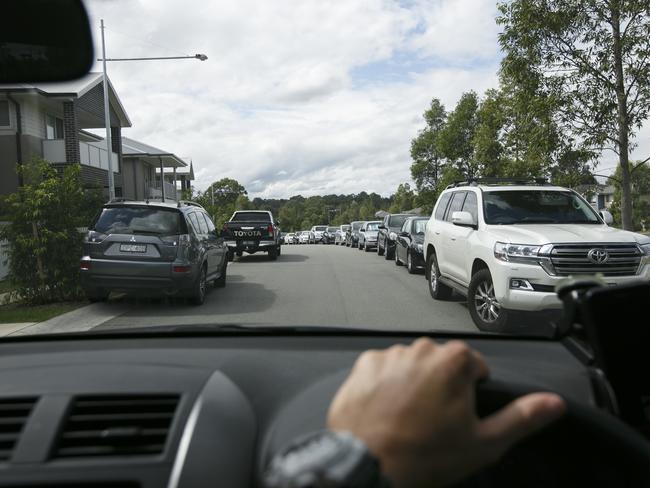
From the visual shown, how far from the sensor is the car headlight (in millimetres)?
7354

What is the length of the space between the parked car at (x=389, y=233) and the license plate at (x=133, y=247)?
1305cm

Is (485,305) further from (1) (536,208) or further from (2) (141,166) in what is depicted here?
(2) (141,166)

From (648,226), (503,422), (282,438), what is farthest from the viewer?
(648,226)

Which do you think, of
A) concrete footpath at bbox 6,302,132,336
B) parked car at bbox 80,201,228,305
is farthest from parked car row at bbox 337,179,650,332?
concrete footpath at bbox 6,302,132,336

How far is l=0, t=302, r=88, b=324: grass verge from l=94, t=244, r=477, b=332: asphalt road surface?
3.12ft

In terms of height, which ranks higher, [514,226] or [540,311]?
[514,226]

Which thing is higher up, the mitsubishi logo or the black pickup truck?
the mitsubishi logo

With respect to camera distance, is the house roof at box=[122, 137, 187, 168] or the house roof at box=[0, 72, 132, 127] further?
the house roof at box=[122, 137, 187, 168]

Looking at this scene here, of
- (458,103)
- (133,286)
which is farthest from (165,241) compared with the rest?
(458,103)

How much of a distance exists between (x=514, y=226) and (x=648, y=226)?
67055 millimetres

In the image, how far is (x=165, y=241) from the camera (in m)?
10.1

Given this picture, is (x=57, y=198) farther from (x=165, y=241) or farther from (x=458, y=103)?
(x=458, y=103)

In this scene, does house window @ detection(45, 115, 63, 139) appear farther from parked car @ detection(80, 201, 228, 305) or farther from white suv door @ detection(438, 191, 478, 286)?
white suv door @ detection(438, 191, 478, 286)

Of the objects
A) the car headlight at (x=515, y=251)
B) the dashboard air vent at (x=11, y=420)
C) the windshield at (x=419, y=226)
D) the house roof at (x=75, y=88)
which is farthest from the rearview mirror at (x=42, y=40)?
the windshield at (x=419, y=226)
